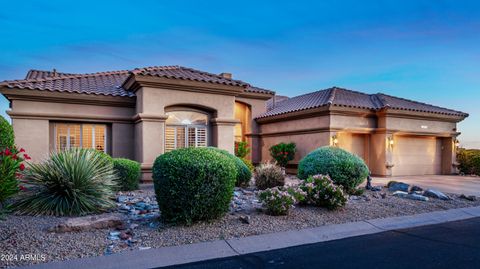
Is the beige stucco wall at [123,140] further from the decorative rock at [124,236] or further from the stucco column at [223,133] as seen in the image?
the decorative rock at [124,236]

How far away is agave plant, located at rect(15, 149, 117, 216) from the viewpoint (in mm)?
6785

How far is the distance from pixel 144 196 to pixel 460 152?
836 inches

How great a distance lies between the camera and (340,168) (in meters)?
9.52

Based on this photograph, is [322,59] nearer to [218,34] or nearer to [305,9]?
[305,9]

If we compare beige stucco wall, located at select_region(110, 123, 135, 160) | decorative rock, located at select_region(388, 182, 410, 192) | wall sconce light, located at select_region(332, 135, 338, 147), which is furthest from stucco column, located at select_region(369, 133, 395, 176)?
beige stucco wall, located at select_region(110, 123, 135, 160)

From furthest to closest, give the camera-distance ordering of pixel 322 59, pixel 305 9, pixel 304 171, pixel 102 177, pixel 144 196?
pixel 322 59, pixel 305 9, pixel 304 171, pixel 144 196, pixel 102 177

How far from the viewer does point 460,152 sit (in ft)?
65.7

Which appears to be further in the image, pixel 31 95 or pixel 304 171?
pixel 31 95

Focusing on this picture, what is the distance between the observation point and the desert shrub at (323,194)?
7590 mm

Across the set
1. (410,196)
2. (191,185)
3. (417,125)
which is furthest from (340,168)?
(417,125)

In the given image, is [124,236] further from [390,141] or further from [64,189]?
[390,141]

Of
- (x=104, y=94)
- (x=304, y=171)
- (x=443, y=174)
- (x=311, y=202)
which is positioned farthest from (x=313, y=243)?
(x=443, y=174)

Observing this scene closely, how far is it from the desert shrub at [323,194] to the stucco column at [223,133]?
624 cm

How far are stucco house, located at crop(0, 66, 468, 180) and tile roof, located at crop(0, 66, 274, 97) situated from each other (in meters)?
0.04
